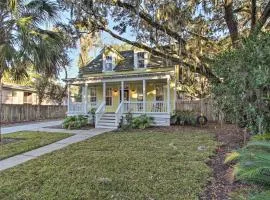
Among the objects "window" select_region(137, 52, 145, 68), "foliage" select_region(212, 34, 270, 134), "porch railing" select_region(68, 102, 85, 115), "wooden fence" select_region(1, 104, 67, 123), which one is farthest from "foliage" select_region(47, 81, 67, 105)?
"foliage" select_region(212, 34, 270, 134)

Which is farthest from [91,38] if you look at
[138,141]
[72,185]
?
[72,185]

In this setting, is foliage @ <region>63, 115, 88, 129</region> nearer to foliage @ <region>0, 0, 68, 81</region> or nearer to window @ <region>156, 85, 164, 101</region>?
window @ <region>156, 85, 164, 101</region>

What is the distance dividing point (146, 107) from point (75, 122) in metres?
4.41

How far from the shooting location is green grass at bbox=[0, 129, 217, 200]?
5047 mm

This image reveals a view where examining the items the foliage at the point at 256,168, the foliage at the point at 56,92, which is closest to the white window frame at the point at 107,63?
the foliage at the point at 56,92

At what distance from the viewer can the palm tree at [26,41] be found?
398 inches

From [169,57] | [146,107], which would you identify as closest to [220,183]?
[169,57]

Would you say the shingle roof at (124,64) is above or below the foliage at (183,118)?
above

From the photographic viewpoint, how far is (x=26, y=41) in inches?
399

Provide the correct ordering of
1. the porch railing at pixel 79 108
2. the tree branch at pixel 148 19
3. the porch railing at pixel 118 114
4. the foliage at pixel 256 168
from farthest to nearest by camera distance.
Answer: the porch railing at pixel 79 108, the porch railing at pixel 118 114, the tree branch at pixel 148 19, the foliage at pixel 256 168

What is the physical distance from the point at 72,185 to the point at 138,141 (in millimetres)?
5504

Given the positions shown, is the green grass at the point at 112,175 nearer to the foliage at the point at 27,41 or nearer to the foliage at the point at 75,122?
the foliage at the point at 27,41

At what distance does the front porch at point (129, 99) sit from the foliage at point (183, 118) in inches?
16.5

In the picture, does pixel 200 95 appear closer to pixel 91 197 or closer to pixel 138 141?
pixel 138 141
